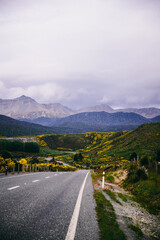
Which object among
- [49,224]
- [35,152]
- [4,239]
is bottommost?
[35,152]

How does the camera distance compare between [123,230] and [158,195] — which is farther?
[158,195]

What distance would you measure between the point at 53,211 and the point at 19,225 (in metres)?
1.59

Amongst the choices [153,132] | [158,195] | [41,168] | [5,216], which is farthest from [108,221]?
[153,132]

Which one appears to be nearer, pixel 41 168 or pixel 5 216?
pixel 5 216

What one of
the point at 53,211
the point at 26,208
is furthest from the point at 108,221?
the point at 26,208

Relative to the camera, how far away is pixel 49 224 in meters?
4.23

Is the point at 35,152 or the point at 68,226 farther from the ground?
the point at 68,226

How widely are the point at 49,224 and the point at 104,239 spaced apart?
146cm

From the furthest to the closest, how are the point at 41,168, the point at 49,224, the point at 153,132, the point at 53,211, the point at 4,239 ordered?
1. the point at 153,132
2. the point at 41,168
3. the point at 53,211
4. the point at 49,224
5. the point at 4,239

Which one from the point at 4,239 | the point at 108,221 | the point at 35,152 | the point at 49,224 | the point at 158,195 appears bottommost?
the point at 35,152

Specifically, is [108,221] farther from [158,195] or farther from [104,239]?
[158,195]

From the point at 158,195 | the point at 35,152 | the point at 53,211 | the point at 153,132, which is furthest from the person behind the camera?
the point at 35,152

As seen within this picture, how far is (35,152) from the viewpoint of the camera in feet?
477

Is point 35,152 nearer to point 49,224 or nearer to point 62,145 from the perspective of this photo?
point 62,145
